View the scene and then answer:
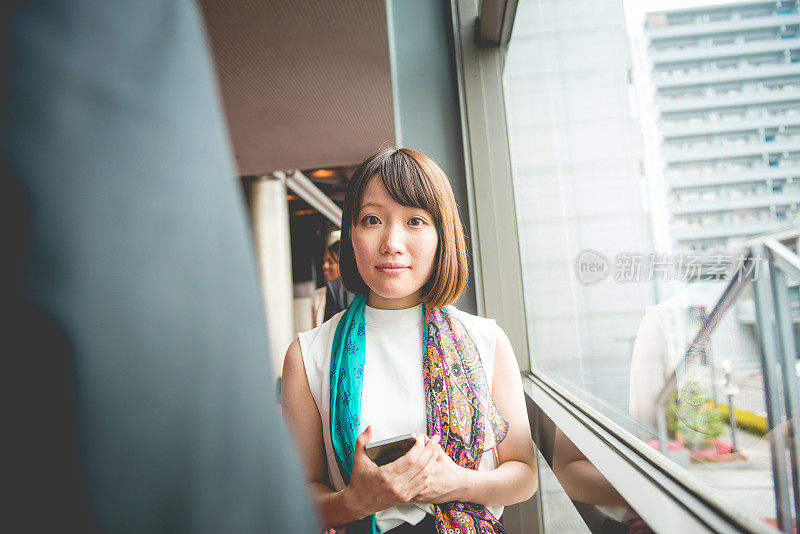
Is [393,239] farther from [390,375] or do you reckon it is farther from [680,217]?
[680,217]

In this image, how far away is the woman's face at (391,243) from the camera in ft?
3.78

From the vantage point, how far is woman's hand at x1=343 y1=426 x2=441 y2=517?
93 cm

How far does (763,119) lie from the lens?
65 cm

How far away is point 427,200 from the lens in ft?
3.85

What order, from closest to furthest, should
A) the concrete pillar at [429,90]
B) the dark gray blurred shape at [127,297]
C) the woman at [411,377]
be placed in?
the dark gray blurred shape at [127,297], the woman at [411,377], the concrete pillar at [429,90]

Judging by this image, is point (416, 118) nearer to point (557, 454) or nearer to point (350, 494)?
point (557, 454)

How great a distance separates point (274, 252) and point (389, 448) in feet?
27.5

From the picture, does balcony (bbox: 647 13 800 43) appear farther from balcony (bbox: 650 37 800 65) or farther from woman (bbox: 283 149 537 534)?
woman (bbox: 283 149 537 534)

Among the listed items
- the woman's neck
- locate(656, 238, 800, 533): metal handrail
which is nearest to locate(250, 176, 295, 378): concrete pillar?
the woman's neck

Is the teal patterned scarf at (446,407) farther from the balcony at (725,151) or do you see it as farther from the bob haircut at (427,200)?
the balcony at (725,151)

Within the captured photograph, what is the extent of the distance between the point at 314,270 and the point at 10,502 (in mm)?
13601

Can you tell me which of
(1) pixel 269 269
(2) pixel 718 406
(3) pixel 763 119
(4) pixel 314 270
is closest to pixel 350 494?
(2) pixel 718 406

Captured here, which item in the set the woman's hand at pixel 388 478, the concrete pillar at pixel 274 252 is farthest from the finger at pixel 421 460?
the concrete pillar at pixel 274 252

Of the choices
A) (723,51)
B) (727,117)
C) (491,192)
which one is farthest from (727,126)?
(491,192)
